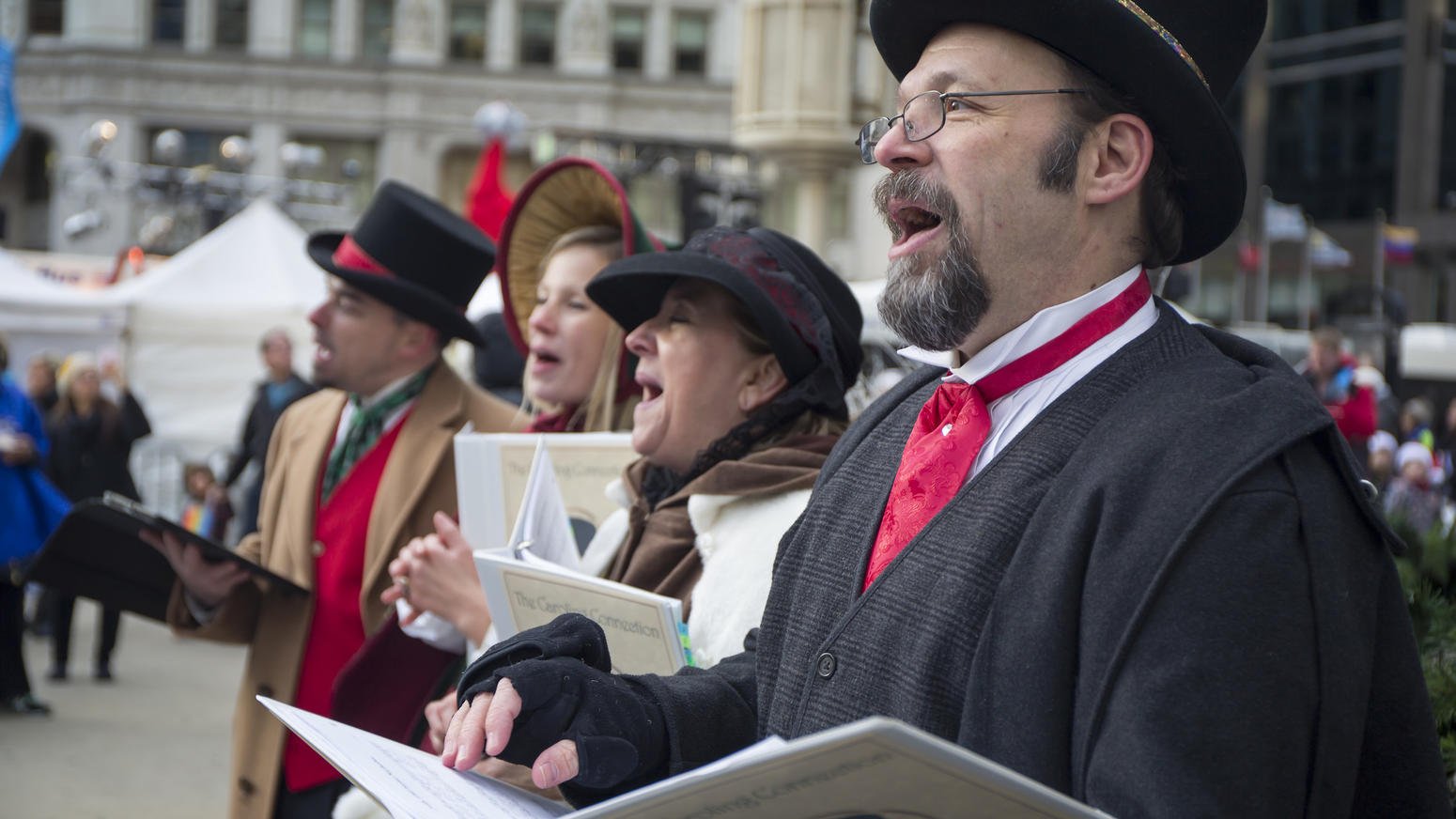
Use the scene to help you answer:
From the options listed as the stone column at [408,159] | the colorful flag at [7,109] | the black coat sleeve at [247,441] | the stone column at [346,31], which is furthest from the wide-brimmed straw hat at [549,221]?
the stone column at [346,31]

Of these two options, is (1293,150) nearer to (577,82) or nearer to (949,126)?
(577,82)

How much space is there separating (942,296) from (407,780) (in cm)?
77

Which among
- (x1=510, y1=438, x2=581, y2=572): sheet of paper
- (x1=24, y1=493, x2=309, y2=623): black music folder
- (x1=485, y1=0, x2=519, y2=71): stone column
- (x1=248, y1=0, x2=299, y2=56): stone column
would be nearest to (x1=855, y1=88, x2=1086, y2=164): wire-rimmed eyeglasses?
(x1=510, y1=438, x2=581, y2=572): sheet of paper

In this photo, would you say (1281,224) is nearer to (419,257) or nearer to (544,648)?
(419,257)

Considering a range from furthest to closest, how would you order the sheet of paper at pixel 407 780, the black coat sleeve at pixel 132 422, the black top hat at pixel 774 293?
the black coat sleeve at pixel 132 422, the black top hat at pixel 774 293, the sheet of paper at pixel 407 780

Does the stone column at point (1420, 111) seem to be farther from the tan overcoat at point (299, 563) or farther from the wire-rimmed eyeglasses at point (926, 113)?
the wire-rimmed eyeglasses at point (926, 113)

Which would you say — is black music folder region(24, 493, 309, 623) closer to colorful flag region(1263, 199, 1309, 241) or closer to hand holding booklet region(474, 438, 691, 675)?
hand holding booklet region(474, 438, 691, 675)

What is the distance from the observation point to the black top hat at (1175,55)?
5.28 feet

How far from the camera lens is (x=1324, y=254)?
26.8m

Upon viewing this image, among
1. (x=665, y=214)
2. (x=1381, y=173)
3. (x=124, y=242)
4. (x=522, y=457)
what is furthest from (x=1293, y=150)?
(x=522, y=457)

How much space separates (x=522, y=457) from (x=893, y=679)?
1.58m

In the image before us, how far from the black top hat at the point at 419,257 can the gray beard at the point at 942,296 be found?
2299 millimetres

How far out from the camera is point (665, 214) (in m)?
32.9

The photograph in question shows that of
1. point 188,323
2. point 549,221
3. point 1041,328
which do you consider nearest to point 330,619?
point 549,221
